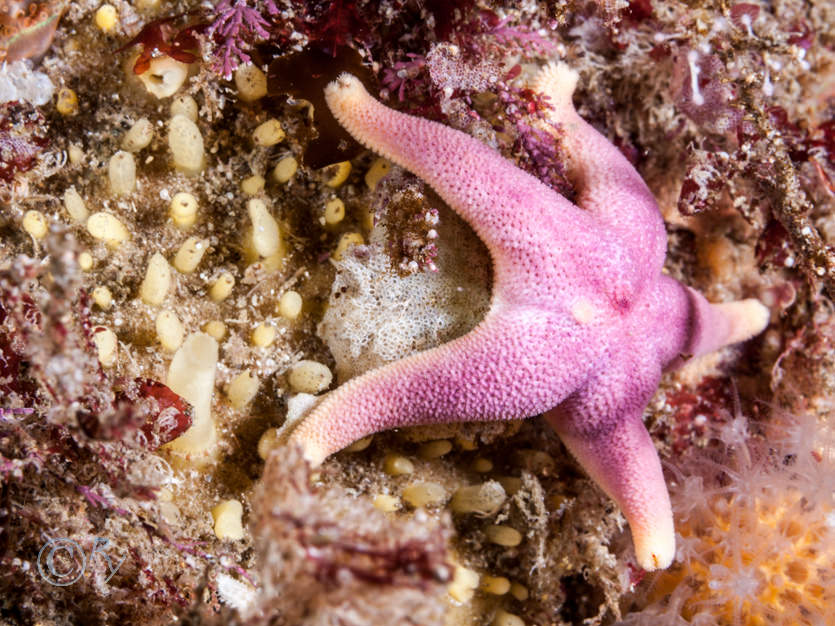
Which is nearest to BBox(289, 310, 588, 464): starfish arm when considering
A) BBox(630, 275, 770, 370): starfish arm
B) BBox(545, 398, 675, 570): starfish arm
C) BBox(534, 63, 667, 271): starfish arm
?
BBox(545, 398, 675, 570): starfish arm

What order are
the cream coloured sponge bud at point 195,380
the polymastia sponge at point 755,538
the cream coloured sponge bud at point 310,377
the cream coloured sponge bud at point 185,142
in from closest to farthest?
the cream coloured sponge bud at point 195,380 → the cream coloured sponge bud at point 185,142 → the cream coloured sponge bud at point 310,377 → the polymastia sponge at point 755,538

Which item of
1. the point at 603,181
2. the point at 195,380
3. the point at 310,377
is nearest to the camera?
the point at 195,380

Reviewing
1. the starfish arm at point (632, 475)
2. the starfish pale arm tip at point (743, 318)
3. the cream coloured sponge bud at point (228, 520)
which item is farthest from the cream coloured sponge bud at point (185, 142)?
the starfish pale arm tip at point (743, 318)

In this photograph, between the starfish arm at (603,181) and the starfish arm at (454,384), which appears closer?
the starfish arm at (454,384)

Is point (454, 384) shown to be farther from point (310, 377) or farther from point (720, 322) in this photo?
point (720, 322)

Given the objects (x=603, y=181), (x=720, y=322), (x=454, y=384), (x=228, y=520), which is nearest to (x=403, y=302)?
(x=454, y=384)

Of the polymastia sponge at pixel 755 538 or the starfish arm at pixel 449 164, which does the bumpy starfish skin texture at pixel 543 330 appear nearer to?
the starfish arm at pixel 449 164

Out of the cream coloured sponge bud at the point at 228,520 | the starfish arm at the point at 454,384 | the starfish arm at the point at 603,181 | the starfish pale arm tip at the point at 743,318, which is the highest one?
the starfish arm at the point at 603,181

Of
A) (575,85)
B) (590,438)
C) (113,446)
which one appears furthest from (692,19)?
(113,446)
